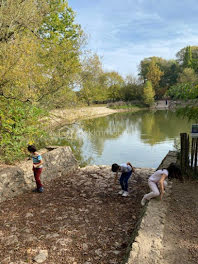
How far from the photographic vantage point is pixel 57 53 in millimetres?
11742

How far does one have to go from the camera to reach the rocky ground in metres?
3.85

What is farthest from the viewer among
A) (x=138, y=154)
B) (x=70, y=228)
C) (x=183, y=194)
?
(x=138, y=154)

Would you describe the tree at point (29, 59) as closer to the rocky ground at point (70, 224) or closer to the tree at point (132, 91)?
the rocky ground at point (70, 224)

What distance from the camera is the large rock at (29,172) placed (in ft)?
20.5

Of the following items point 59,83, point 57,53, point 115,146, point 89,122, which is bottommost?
point 115,146

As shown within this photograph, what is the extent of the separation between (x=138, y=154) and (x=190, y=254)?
997 centimetres

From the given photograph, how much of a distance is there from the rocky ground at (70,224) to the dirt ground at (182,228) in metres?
0.82

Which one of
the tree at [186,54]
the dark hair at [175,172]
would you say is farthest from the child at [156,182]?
the tree at [186,54]

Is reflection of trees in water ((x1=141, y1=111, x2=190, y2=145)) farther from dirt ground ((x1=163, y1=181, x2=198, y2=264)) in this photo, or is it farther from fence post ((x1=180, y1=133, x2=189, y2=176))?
dirt ground ((x1=163, y1=181, x2=198, y2=264))

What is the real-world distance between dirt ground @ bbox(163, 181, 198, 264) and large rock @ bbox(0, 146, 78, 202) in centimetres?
428

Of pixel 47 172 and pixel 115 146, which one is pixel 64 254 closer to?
pixel 47 172

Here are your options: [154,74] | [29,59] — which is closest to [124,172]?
[29,59]

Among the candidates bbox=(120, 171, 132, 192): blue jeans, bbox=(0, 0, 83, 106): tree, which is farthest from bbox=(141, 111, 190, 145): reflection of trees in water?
bbox=(120, 171, 132, 192): blue jeans

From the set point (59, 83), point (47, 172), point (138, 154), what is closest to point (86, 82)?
point (59, 83)
